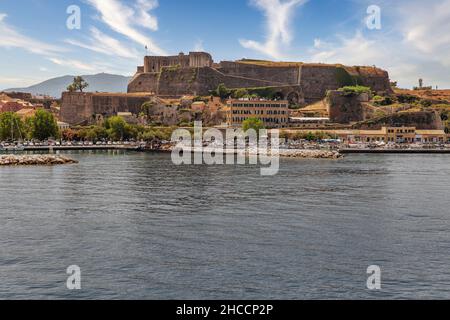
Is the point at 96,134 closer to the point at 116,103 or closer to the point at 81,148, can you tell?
the point at 81,148

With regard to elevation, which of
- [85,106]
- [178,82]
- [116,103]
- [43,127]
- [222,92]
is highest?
[178,82]

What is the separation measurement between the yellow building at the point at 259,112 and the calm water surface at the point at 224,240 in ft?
271

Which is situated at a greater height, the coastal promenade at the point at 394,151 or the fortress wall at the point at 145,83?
the fortress wall at the point at 145,83

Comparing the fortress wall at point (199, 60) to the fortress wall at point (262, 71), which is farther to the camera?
the fortress wall at point (199, 60)

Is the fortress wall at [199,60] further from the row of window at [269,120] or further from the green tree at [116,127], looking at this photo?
the green tree at [116,127]

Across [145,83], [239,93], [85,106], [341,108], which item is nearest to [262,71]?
[239,93]

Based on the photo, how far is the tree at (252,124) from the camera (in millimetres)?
121750

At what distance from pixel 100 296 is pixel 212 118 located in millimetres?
119099

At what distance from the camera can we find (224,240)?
2769 cm

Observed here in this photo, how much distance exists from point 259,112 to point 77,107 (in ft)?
151

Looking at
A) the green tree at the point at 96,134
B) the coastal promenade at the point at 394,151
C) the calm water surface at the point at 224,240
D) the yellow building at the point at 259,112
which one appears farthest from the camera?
the green tree at the point at 96,134

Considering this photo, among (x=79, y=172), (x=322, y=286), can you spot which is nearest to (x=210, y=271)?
(x=322, y=286)

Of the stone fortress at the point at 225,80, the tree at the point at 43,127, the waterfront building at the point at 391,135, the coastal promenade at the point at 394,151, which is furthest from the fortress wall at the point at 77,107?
the coastal promenade at the point at 394,151

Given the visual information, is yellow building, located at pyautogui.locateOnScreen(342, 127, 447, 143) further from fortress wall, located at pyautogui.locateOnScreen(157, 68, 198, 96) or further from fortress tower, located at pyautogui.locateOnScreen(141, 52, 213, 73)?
fortress tower, located at pyautogui.locateOnScreen(141, 52, 213, 73)
